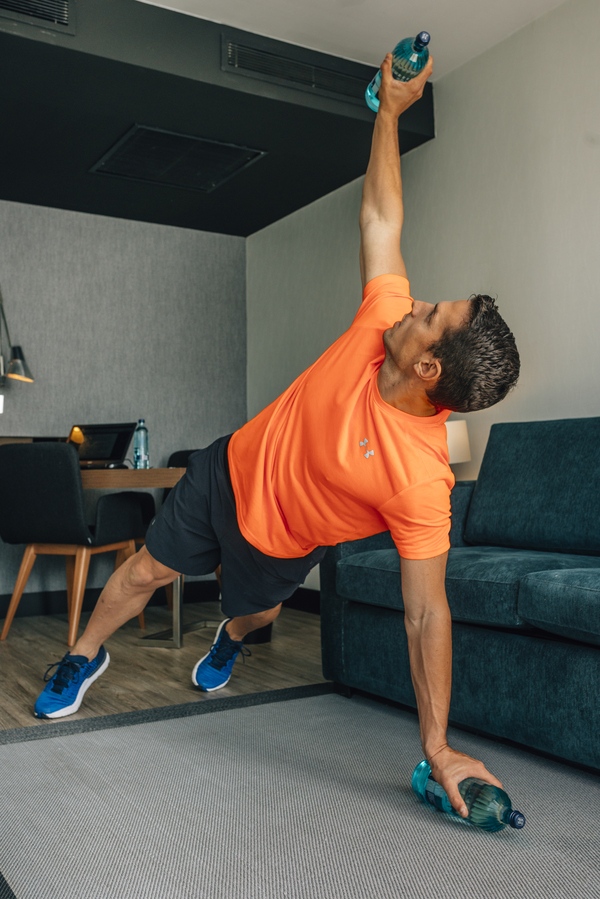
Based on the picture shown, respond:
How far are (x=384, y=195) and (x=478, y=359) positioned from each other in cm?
63

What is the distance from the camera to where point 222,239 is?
509 centimetres

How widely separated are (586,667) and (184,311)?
3789 mm

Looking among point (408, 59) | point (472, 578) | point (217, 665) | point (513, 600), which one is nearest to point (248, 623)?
point (217, 665)

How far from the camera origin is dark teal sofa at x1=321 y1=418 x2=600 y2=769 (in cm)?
169

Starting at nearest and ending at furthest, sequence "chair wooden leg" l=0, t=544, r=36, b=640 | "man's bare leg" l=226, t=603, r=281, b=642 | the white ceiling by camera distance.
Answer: "man's bare leg" l=226, t=603, r=281, b=642 → the white ceiling → "chair wooden leg" l=0, t=544, r=36, b=640

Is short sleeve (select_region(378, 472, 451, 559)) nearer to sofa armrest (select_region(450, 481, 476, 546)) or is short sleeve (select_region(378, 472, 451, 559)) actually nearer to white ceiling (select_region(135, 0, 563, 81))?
sofa armrest (select_region(450, 481, 476, 546))

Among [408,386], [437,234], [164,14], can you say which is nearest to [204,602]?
[437,234]

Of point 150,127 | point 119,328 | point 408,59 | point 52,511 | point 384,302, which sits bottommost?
point 52,511

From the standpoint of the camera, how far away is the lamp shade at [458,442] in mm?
3094

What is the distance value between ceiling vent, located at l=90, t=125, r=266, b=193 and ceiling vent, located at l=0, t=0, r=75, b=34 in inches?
26.7

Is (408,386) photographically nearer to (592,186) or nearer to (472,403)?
(472,403)

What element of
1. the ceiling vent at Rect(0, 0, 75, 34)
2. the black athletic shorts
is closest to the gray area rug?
the black athletic shorts

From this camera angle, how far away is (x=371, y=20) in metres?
3.10

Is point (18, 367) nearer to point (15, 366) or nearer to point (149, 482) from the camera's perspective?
point (15, 366)
